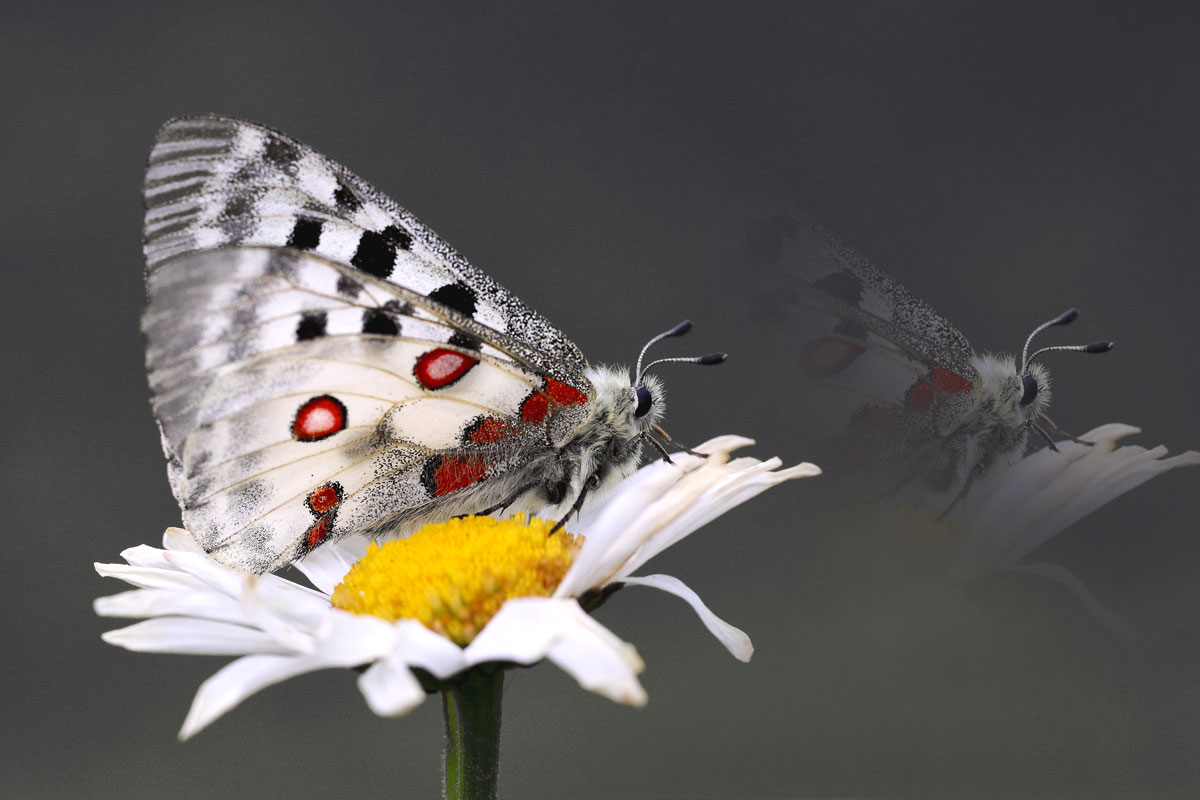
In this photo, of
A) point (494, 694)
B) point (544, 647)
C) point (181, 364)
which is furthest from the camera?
point (181, 364)

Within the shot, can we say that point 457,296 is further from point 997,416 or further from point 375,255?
point 997,416

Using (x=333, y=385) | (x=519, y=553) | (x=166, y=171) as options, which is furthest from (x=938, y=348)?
(x=166, y=171)

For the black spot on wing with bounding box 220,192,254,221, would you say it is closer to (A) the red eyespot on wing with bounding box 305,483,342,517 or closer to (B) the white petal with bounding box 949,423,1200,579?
(A) the red eyespot on wing with bounding box 305,483,342,517

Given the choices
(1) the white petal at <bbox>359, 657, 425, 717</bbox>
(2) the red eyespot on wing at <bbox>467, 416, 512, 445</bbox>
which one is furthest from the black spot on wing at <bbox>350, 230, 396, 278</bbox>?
(1) the white petal at <bbox>359, 657, 425, 717</bbox>

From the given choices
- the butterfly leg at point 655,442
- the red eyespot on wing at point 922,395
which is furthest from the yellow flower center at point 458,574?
the red eyespot on wing at point 922,395

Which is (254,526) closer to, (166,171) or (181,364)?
(181,364)

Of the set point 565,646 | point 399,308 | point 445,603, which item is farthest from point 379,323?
point 565,646
